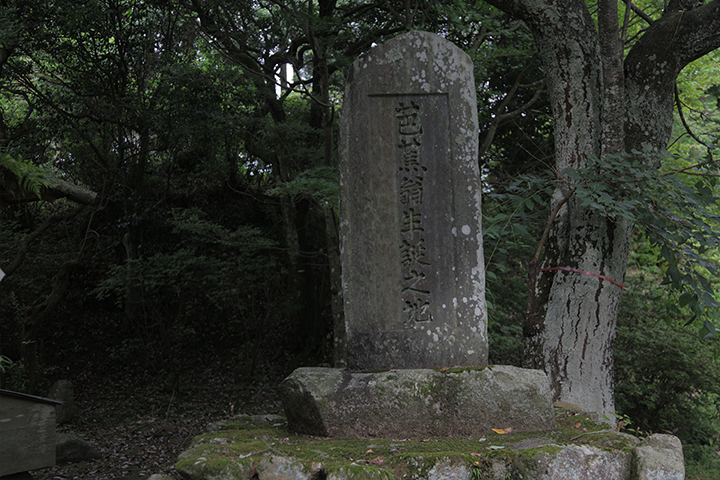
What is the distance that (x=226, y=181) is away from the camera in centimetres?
1250

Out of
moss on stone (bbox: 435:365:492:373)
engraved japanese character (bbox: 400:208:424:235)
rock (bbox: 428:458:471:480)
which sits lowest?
rock (bbox: 428:458:471:480)

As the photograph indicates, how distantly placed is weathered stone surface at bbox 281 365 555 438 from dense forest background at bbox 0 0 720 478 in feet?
12.6

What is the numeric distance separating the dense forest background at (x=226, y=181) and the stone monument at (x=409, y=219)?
11.2 ft

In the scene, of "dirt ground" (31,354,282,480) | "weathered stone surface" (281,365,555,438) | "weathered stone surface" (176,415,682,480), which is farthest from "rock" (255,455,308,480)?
"dirt ground" (31,354,282,480)

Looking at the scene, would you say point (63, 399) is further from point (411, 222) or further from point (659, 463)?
point (659, 463)

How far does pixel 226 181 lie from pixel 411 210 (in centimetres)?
925

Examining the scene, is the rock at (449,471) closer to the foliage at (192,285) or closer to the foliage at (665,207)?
the foliage at (665,207)

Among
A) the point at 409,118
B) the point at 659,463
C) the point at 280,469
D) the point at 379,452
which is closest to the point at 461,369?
the point at 379,452

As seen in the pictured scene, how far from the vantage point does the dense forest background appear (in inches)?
314

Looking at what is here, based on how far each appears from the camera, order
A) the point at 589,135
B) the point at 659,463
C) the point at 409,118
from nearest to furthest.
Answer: the point at 659,463 < the point at 409,118 < the point at 589,135

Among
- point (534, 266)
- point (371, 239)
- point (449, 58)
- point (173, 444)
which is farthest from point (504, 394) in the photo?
point (173, 444)

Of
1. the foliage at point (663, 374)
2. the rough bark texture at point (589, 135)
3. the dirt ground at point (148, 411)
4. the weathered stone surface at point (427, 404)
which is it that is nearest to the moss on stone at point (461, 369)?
the weathered stone surface at point (427, 404)

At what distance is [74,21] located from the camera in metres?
8.55

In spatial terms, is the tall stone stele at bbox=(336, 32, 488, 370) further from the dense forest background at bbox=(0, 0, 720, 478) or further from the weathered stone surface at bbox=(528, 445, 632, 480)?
the dense forest background at bbox=(0, 0, 720, 478)
